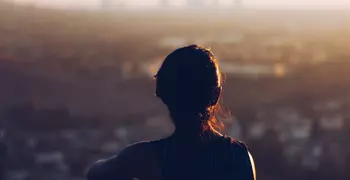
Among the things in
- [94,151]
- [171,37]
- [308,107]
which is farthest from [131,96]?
[171,37]

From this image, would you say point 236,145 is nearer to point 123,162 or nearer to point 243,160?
point 243,160

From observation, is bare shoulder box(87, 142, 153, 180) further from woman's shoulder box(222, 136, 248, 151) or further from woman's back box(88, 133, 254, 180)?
woman's shoulder box(222, 136, 248, 151)

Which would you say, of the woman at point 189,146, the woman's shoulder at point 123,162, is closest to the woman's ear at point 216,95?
the woman at point 189,146

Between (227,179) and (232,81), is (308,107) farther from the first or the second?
(227,179)

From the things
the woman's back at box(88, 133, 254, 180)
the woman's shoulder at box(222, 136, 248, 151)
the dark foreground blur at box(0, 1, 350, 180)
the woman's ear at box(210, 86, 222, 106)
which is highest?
the woman's ear at box(210, 86, 222, 106)

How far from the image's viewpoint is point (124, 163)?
3.41 feet

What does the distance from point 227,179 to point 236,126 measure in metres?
8.43

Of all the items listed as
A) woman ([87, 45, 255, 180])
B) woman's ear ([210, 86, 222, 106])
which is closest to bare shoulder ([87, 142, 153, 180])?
woman ([87, 45, 255, 180])

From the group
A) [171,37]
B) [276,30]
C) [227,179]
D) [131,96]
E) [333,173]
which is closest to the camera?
[227,179]

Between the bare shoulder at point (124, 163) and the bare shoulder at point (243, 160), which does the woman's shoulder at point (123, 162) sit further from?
the bare shoulder at point (243, 160)

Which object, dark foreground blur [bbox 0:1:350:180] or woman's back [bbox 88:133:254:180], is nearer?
woman's back [bbox 88:133:254:180]


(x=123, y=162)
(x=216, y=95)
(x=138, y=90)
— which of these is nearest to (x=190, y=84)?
(x=216, y=95)

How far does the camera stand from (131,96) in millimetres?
12672

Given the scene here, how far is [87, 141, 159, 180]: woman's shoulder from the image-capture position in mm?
1038
